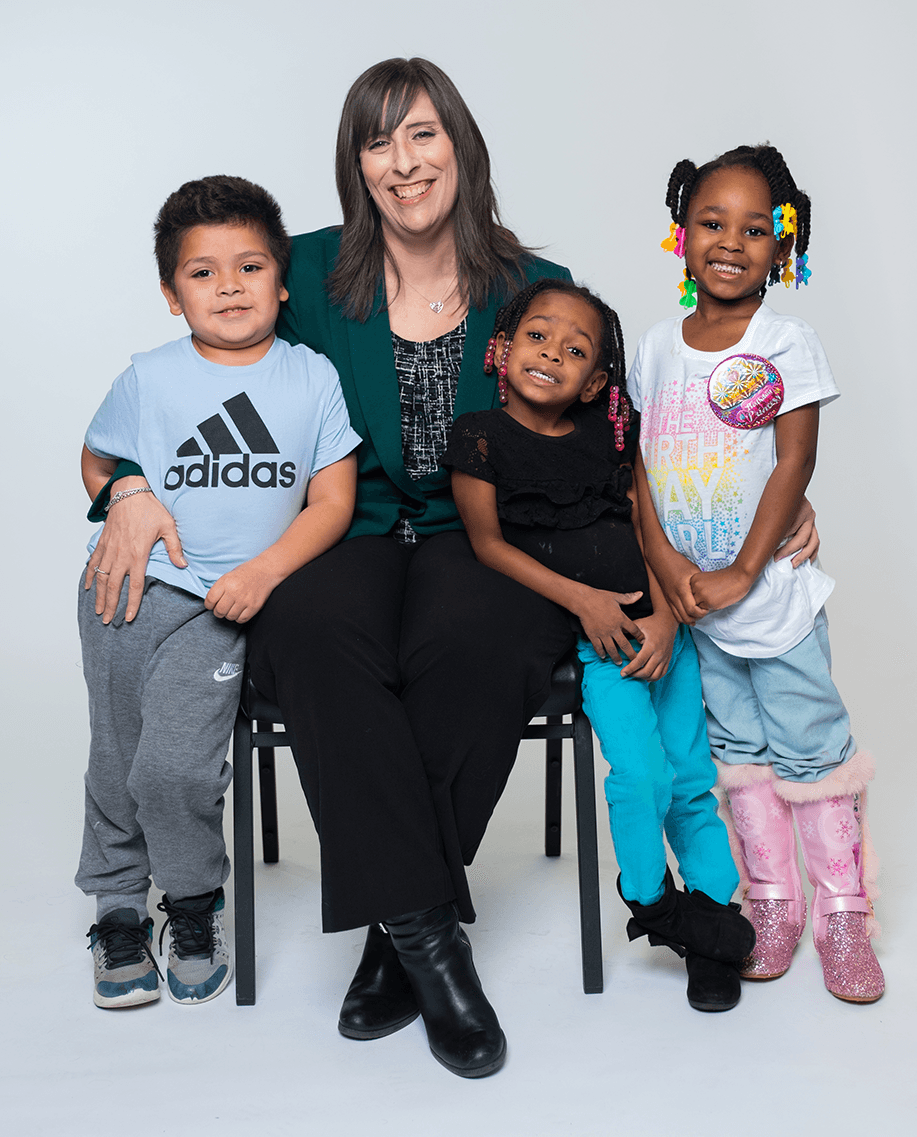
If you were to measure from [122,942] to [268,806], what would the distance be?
0.53 metres

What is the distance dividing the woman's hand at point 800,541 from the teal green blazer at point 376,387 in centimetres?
56

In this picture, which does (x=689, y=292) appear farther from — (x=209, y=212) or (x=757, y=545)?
(x=209, y=212)

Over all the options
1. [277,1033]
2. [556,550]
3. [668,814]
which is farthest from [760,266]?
[277,1033]

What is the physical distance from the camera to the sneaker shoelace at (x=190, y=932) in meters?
1.88

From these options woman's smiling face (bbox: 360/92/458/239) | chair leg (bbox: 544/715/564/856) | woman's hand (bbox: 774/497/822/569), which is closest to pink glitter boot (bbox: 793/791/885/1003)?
woman's hand (bbox: 774/497/822/569)

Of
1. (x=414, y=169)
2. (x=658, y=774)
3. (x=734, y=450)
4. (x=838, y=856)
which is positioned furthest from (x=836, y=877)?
(x=414, y=169)

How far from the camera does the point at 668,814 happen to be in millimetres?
1928

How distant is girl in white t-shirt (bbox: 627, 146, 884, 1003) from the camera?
5.96 feet

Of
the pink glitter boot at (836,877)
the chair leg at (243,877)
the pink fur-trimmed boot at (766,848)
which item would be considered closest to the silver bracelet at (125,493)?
the chair leg at (243,877)

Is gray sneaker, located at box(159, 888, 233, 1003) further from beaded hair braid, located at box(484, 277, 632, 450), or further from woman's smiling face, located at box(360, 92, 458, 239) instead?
woman's smiling face, located at box(360, 92, 458, 239)

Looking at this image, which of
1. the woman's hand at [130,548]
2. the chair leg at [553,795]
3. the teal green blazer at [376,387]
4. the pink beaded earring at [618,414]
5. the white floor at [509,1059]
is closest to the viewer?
the white floor at [509,1059]

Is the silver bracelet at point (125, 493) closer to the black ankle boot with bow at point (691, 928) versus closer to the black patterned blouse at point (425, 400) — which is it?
the black patterned blouse at point (425, 400)

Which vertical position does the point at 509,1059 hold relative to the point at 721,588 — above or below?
below

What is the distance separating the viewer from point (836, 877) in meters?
1.93
